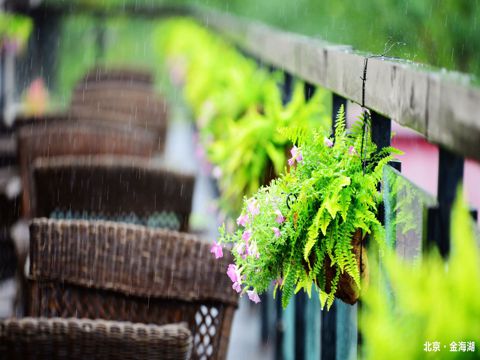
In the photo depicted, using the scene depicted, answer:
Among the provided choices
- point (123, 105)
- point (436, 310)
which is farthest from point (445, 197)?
point (123, 105)

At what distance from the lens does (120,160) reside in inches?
136

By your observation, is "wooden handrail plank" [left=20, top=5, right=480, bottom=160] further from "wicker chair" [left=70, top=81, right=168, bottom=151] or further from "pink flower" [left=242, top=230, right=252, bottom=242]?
"wicker chair" [left=70, top=81, right=168, bottom=151]

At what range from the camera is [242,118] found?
4.15 meters

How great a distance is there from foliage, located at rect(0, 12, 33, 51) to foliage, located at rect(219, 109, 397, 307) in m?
6.51

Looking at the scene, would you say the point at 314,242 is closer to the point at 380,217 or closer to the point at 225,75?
the point at 380,217

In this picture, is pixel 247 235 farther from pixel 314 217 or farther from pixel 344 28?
pixel 344 28

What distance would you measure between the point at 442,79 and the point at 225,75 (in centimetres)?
396

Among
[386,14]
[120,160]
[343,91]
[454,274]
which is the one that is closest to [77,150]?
[120,160]

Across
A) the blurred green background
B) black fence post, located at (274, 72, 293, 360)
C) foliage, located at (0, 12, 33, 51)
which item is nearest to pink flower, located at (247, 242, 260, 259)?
the blurred green background

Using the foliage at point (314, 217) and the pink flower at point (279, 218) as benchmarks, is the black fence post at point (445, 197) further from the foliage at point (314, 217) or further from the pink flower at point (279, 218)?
the pink flower at point (279, 218)

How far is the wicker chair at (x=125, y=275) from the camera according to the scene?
7.99 feet

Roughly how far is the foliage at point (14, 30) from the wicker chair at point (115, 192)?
489cm

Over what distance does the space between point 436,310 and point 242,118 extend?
3.11 m

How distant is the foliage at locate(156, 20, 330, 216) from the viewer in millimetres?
3070
